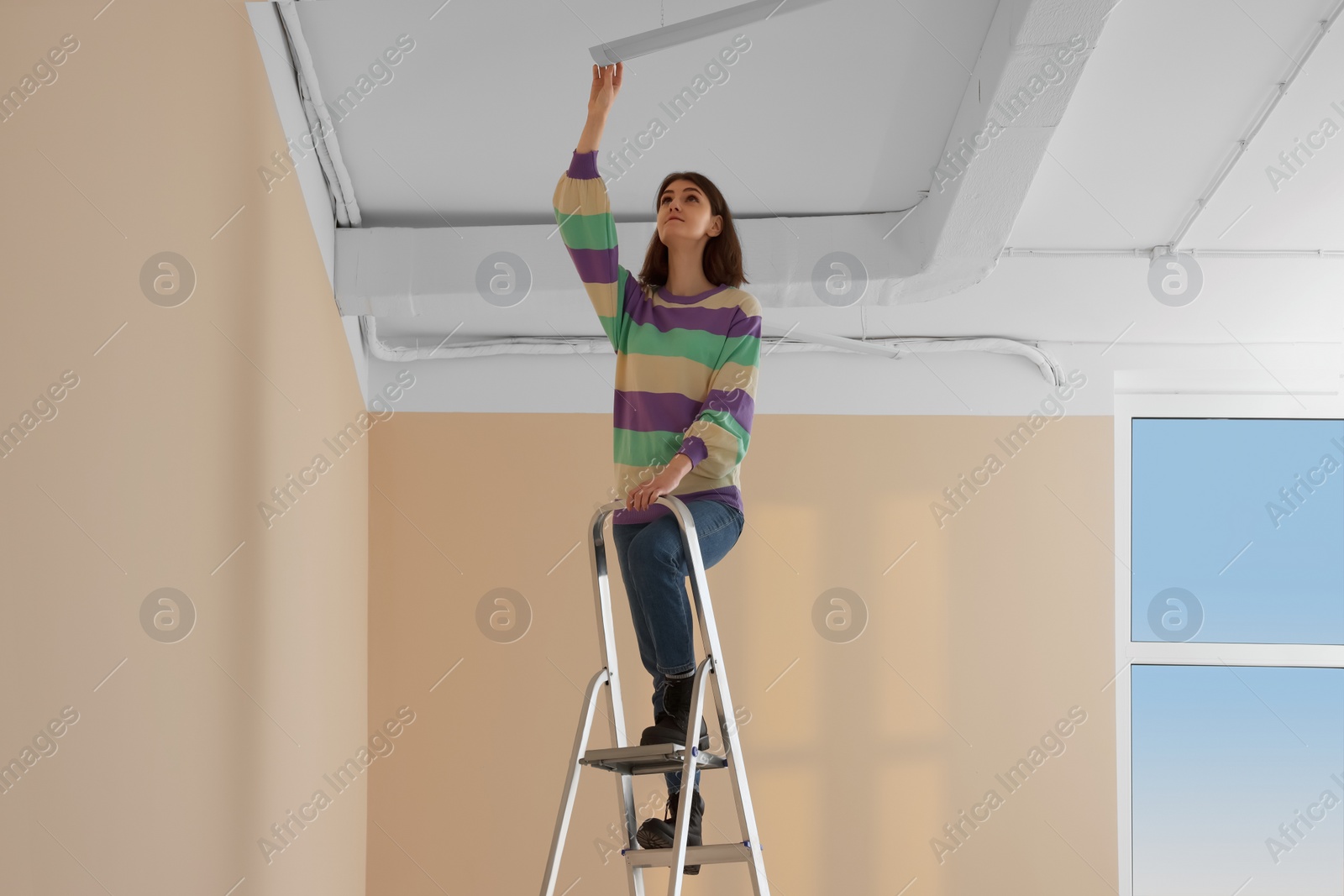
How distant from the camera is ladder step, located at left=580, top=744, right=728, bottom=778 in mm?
2064

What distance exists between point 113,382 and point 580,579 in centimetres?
242

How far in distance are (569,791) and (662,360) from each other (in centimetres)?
81

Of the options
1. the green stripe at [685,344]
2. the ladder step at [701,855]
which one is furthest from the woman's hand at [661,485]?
the ladder step at [701,855]

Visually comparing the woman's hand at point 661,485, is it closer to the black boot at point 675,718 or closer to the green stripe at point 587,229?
the black boot at point 675,718

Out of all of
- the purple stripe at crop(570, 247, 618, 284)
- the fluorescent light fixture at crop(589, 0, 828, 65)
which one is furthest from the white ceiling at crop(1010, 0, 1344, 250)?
the purple stripe at crop(570, 247, 618, 284)

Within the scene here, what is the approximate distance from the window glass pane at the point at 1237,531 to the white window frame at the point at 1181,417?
4 cm

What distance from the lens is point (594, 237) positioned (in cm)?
234

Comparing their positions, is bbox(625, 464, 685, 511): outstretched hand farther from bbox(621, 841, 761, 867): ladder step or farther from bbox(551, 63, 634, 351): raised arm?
bbox(621, 841, 761, 867): ladder step

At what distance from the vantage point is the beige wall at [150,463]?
1.68 m

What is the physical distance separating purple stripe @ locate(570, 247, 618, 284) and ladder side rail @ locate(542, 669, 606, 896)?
761 mm

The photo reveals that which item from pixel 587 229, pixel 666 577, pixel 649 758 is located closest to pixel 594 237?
pixel 587 229

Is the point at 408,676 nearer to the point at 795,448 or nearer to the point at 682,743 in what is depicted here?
the point at 795,448

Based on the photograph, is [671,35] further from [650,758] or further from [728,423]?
[650,758]

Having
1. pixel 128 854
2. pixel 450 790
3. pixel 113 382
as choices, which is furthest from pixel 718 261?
pixel 450 790
